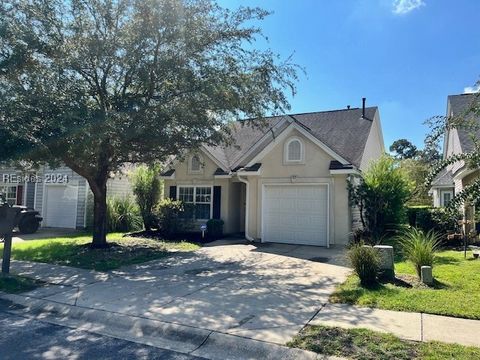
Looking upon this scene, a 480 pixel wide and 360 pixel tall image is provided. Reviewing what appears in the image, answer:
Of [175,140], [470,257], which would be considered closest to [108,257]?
[175,140]

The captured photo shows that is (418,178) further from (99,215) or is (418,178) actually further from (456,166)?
(99,215)

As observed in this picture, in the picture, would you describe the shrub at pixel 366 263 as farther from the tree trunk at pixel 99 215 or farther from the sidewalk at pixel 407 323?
the tree trunk at pixel 99 215

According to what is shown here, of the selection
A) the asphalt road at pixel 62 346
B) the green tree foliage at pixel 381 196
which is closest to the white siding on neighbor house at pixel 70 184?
the green tree foliage at pixel 381 196

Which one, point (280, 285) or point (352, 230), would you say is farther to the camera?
point (352, 230)

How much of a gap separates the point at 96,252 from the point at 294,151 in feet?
27.0

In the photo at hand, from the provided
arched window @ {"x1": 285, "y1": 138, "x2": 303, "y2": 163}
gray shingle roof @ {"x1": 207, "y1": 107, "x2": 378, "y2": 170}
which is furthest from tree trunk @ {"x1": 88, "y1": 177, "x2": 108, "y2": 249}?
arched window @ {"x1": 285, "y1": 138, "x2": 303, "y2": 163}

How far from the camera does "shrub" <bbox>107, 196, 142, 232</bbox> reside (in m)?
19.1

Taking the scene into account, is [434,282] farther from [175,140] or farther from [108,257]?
[108,257]

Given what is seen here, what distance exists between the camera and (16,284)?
27.5 ft

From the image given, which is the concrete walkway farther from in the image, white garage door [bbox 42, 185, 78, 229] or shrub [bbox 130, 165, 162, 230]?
white garage door [bbox 42, 185, 78, 229]

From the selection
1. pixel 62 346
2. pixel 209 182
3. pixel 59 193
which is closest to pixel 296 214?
pixel 209 182

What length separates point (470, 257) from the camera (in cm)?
1100

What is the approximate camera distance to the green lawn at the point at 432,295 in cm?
622

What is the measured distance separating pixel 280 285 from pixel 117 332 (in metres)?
3.77
